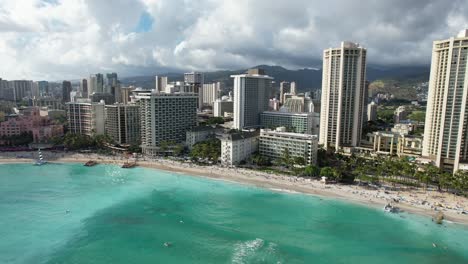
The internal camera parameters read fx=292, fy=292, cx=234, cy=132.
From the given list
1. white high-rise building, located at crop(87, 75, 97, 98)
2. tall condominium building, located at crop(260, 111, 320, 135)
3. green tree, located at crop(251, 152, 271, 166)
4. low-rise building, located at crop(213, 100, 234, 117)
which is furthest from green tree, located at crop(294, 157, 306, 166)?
white high-rise building, located at crop(87, 75, 97, 98)

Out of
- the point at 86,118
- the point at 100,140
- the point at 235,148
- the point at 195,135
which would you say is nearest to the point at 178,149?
the point at 195,135

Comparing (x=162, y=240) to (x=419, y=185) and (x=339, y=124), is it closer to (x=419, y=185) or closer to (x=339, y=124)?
(x=419, y=185)

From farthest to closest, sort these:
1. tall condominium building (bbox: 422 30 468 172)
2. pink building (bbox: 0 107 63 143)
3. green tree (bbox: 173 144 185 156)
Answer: pink building (bbox: 0 107 63 143)
green tree (bbox: 173 144 185 156)
tall condominium building (bbox: 422 30 468 172)

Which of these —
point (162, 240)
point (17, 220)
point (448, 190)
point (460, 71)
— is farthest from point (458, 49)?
point (17, 220)

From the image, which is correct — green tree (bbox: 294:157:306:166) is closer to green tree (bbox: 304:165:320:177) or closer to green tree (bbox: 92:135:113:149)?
green tree (bbox: 304:165:320:177)

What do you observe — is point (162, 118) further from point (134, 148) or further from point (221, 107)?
point (221, 107)

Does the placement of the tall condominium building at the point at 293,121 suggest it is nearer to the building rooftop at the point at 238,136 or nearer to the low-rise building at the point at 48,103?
the building rooftop at the point at 238,136
